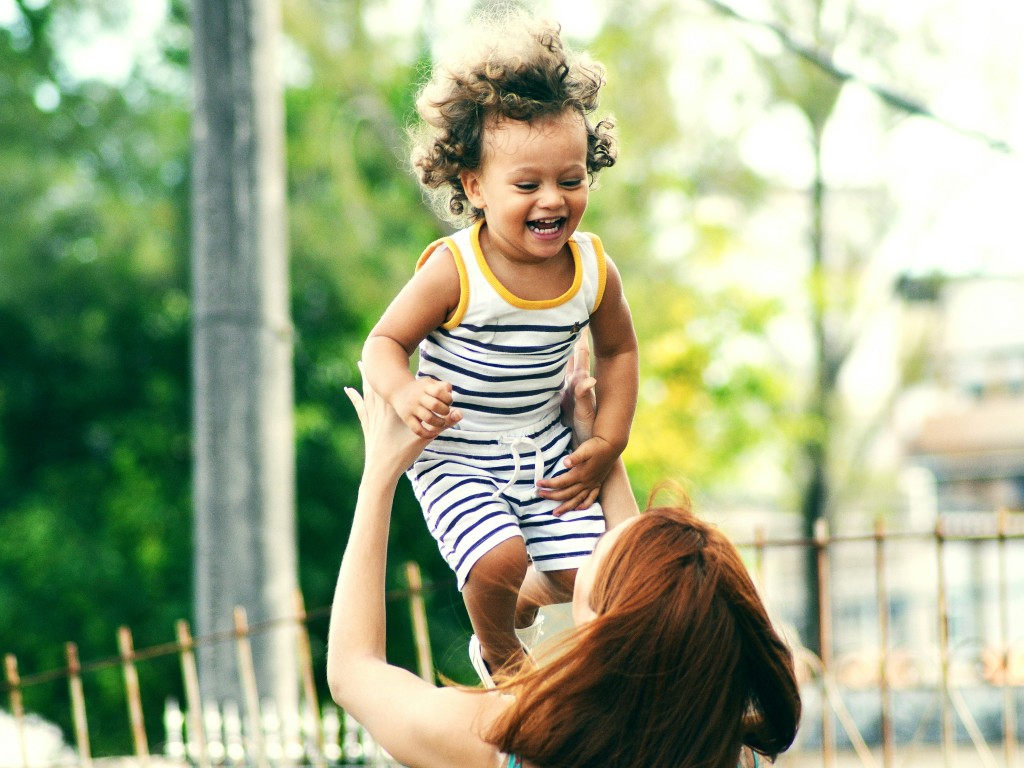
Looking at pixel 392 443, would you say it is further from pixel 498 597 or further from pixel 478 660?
pixel 478 660

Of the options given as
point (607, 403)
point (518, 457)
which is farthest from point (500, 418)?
point (607, 403)

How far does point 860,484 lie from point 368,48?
7664 millimetres

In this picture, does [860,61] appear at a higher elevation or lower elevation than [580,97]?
higher

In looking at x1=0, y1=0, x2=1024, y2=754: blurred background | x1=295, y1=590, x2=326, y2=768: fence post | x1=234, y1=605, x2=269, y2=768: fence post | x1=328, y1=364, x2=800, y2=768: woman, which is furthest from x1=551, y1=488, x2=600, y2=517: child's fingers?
x1=0, y1=0, x2=1024, y2=754: blurred background

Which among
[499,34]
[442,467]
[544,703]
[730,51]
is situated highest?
[730,51]

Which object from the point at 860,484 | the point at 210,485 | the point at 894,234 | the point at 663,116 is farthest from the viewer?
the point at 860,484

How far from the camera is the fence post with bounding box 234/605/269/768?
351 cm

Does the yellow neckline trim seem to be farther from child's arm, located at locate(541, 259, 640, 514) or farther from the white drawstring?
the white drawstring

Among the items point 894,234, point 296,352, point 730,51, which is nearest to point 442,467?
point 296,352

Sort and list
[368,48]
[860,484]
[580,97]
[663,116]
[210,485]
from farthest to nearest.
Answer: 1. [860,484]
2. [663,116]
3. [368,48]
4. [210,485]
5. [580,97]

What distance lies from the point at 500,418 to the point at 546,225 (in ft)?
1.00

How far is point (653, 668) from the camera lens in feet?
4.58

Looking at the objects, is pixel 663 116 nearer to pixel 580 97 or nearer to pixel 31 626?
pixel 31 626

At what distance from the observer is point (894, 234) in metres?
12.3
